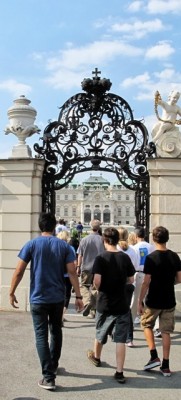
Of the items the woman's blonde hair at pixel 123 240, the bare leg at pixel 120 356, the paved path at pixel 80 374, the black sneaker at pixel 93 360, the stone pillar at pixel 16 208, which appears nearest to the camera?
the paved path at pixel 80 374

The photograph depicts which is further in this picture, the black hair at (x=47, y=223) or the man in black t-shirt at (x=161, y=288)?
the man in black t-shirt at (x=161, y=288)

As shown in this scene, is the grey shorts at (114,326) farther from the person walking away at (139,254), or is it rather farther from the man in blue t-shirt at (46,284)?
the person walking away at (139,254)

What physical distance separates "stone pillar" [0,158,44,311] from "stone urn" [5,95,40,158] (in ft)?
0.95

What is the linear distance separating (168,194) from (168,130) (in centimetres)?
130

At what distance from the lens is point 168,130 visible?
9844mm

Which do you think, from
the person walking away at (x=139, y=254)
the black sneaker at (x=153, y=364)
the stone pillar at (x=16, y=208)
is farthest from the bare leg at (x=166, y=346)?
the stone pillar at (x=16, y=208)

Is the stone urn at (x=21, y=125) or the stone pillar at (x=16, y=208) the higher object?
the stone urn at (x=21, y=125)

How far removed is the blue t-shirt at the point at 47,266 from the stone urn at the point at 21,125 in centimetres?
489

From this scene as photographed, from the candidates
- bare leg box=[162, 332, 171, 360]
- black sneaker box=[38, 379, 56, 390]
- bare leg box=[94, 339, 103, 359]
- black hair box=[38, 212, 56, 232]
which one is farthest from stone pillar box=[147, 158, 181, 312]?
black sneaker box=[38, 379, 56, 390]

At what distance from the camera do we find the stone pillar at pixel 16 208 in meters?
9.88

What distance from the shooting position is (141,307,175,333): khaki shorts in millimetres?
5867

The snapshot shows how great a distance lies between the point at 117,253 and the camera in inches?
225

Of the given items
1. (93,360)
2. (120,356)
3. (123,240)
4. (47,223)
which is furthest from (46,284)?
(123,240)

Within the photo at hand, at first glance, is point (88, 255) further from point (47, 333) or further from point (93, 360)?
point (47, 333)
